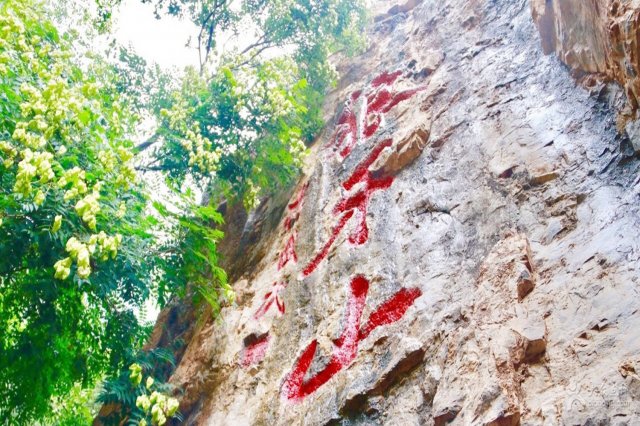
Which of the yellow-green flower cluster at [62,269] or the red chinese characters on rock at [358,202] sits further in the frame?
the red chinese characters on rock at [358,202]

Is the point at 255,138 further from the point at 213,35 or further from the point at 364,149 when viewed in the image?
the point at 213,35

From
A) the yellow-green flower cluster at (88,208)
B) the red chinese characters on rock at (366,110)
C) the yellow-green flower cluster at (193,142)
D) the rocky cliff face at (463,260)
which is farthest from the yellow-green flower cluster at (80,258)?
the red chinese characters on rock at (366,110)

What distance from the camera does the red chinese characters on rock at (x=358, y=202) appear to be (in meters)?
5.29

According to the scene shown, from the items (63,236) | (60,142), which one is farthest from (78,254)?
(60,142)

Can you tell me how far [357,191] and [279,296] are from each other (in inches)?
57.9

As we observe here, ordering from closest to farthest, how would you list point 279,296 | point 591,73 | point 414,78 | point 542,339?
1. point 542,339
2. point 591,73
3. point 279,296
4. point 414,78

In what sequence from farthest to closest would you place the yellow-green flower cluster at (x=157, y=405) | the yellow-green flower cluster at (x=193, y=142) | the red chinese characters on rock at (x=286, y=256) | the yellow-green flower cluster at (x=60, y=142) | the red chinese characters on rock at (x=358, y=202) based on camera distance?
the yellow-green flower cluster at (x=193, y=142) → the red chinese characters on rock at (x=286, y=256) → the red chinese characters on rock at (x=358, y=202) → the yellow-green flower cluster at (x=157, y=405) → the yellow-green flower cluster at (x=60, y=142)

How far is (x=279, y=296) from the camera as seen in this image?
5.61 metres

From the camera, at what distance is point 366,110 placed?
7.35 metres

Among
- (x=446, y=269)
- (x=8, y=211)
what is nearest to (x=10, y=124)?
(x=8, y=211)

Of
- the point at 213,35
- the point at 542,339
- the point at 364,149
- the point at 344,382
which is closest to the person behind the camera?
the point at 542,339

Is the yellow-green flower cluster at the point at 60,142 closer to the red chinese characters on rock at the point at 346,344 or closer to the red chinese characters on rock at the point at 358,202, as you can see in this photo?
the red chinese characters on rock at the point at 346,344

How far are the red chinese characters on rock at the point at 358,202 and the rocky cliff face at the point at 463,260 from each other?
0.9 inches

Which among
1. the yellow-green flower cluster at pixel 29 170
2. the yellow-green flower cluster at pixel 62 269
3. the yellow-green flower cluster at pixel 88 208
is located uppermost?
the yellow-green flower cluster at pixel 29 170
